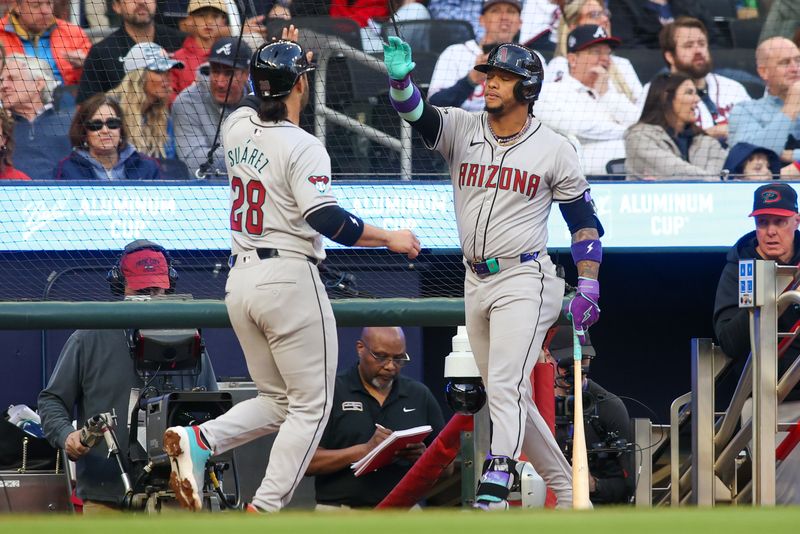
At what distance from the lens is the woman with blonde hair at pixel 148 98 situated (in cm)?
793

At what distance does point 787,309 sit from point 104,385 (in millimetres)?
2899

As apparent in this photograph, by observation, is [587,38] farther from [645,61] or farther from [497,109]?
[497,109]

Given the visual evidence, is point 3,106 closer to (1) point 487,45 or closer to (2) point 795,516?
(1) point 487,45

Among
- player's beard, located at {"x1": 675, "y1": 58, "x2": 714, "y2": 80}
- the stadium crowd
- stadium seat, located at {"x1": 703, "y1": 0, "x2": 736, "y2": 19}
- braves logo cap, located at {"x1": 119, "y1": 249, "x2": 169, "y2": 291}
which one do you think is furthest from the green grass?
stadium seat, located at {"x1": 703, "y1": 0, "x2": 736, "y2": 19}

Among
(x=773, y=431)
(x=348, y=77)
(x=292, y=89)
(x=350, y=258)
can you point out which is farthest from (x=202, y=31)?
(x=773, y=431)

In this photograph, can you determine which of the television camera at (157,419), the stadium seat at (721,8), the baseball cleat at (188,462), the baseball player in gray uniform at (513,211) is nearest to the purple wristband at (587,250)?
the baseball player in gray uniform at (513,211)

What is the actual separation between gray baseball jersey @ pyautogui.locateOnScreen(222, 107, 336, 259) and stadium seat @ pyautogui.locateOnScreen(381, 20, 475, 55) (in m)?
4.41

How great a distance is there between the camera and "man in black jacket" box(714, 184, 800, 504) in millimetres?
5453

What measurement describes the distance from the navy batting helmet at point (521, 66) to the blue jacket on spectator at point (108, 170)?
3.26 m

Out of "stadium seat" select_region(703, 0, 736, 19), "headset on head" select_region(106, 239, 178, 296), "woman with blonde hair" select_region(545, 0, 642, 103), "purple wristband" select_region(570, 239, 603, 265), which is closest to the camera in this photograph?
"purple wristband" select_region(570, 239, 603, 265)

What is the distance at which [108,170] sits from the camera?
7.70 m

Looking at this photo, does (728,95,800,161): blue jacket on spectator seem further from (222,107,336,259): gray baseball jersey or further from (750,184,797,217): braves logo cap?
(222,107,336,259): gray baseball jersey

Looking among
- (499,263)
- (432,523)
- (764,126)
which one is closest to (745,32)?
(764,126)

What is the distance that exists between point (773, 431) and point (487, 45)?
4.52m
